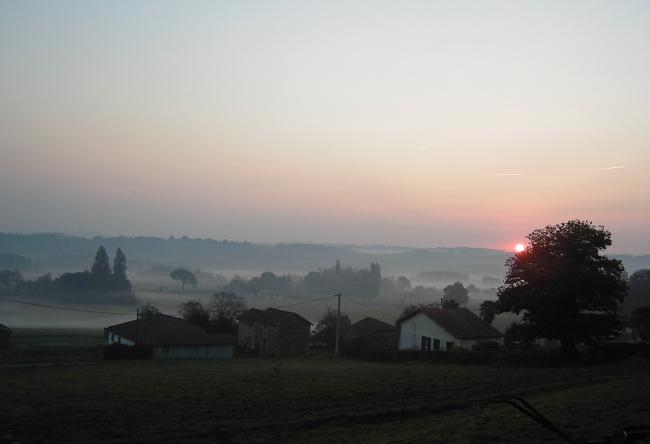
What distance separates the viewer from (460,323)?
59844 mm

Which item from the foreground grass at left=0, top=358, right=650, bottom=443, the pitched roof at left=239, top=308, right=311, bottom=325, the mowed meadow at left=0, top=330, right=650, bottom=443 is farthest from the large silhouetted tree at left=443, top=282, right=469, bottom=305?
the foreground grass at left=0, top=358, right=650, bottom=443

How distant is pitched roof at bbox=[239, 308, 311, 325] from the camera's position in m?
71.5

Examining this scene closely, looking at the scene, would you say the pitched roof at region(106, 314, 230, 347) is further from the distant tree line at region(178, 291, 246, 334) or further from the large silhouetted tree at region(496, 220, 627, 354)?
the large silhouetted tree at region(496, 220, 627, 354)

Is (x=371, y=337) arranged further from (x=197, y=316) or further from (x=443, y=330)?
(x=197, y=316)

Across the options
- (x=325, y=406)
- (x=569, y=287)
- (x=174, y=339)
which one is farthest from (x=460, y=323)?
(x=325, y=406)

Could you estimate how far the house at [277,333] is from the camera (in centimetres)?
7012

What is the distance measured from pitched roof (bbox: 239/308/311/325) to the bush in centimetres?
1576

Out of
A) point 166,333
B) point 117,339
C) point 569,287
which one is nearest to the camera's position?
point 569,287

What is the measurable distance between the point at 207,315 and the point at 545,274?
5361 cm

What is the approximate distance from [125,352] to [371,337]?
2849cm

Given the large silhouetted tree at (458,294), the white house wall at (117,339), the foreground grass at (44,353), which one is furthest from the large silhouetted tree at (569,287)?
the large silhouetted tree at (458,294)

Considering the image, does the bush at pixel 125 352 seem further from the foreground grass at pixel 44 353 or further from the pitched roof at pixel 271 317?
the pitched roof at pixel 271 317

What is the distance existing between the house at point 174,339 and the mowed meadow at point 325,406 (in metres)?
24.6

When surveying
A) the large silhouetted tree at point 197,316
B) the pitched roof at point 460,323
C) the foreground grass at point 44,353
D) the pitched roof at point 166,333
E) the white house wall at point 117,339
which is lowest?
the foreground grass at point 44,353
